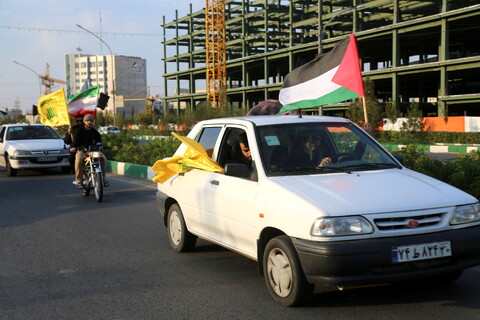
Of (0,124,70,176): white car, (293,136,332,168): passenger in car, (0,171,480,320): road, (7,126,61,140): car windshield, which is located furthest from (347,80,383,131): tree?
(293,136,332,168): passenger in car

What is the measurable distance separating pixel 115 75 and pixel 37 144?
152797mm

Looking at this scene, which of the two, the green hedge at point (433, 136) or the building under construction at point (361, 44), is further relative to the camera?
the building under construction at point (361, 44)

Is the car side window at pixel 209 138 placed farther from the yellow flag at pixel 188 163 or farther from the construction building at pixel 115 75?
the construction building at pixel 115 75

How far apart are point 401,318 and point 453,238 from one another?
689 mm

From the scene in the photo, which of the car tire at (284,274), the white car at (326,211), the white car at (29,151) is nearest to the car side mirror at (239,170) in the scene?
the white car at (326,211)

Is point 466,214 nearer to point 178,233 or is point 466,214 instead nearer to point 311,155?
point 311,155

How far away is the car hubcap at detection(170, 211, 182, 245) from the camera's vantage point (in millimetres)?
6383

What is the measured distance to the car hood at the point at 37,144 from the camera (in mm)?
16094

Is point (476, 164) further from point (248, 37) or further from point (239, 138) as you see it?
point (248, 37)

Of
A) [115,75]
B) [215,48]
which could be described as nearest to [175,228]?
[215,48]

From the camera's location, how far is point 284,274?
432 centimetres

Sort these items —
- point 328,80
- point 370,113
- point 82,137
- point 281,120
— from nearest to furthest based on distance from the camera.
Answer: point 281,120, point 328,80, point 82,137, point 370,113

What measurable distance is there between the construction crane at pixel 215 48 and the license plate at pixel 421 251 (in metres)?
61.9

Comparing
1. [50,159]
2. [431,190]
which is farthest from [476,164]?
[50,159]
